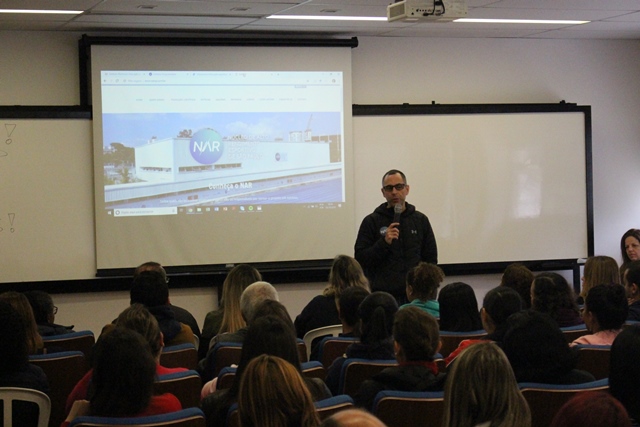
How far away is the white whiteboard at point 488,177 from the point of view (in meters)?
8.39

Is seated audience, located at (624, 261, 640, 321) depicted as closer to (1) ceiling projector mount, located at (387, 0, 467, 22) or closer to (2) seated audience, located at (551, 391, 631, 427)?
(1) ceiling projector mount, located at (387, 0, 467, 22)

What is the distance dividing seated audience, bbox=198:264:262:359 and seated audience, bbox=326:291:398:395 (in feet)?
4.00

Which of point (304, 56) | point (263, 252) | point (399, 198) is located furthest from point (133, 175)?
point (399, 198)

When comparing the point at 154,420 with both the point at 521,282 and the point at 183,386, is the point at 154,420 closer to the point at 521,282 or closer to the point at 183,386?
the point at 183,386

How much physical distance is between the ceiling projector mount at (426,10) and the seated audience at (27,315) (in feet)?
10.1

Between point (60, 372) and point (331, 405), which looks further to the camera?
point (60, 372)

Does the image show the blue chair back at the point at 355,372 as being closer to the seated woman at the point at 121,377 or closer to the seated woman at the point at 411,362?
the seated woman at the point at 411,362

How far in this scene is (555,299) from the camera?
4.61 m

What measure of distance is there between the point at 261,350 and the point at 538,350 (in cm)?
100

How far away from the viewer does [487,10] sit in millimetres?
7059

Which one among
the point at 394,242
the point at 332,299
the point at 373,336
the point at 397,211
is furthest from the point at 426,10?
the point at 373,336

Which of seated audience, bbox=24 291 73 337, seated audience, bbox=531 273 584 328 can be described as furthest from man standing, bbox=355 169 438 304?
seated audience, bbox=24 291 73 337

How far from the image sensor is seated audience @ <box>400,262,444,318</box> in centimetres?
498

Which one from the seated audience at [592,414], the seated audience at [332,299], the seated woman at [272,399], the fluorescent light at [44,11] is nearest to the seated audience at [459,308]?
A: the seated audience at [332,299]
